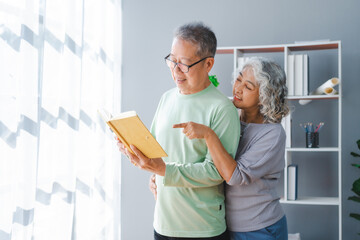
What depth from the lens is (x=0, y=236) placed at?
1914 millimetres

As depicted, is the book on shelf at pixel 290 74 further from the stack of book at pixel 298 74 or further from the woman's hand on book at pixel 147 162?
the woman's hand on book at pixel 147 162

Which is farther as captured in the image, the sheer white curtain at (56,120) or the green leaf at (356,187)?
the green leaf at (356,187)

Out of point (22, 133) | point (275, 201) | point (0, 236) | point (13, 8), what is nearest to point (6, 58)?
point (13, 8)

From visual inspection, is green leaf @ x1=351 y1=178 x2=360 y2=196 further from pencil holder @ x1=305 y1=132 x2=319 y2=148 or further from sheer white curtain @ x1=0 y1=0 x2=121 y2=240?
sheer white curtain @ x1=0 y1=0 x2=121 y2=240

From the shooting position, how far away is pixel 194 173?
1551 mm

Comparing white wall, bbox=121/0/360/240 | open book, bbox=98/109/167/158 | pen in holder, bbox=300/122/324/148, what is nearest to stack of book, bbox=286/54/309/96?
pen in holder, bbox=300/122/324/148

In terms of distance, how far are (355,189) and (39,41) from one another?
2.37 metres

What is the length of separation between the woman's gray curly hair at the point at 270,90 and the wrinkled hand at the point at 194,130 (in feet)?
1.38

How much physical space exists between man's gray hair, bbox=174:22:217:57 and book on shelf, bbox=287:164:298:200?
168 centimetres

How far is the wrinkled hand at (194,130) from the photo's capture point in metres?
1.46

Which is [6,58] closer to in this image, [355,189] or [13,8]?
[13,8]

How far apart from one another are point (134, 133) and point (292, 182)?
1.94 m

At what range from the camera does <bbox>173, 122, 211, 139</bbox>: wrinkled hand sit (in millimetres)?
1462

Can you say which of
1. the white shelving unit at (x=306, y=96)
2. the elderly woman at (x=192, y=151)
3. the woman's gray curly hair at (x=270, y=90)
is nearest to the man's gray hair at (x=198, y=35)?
the elderly woman at (x=192, y=151)
